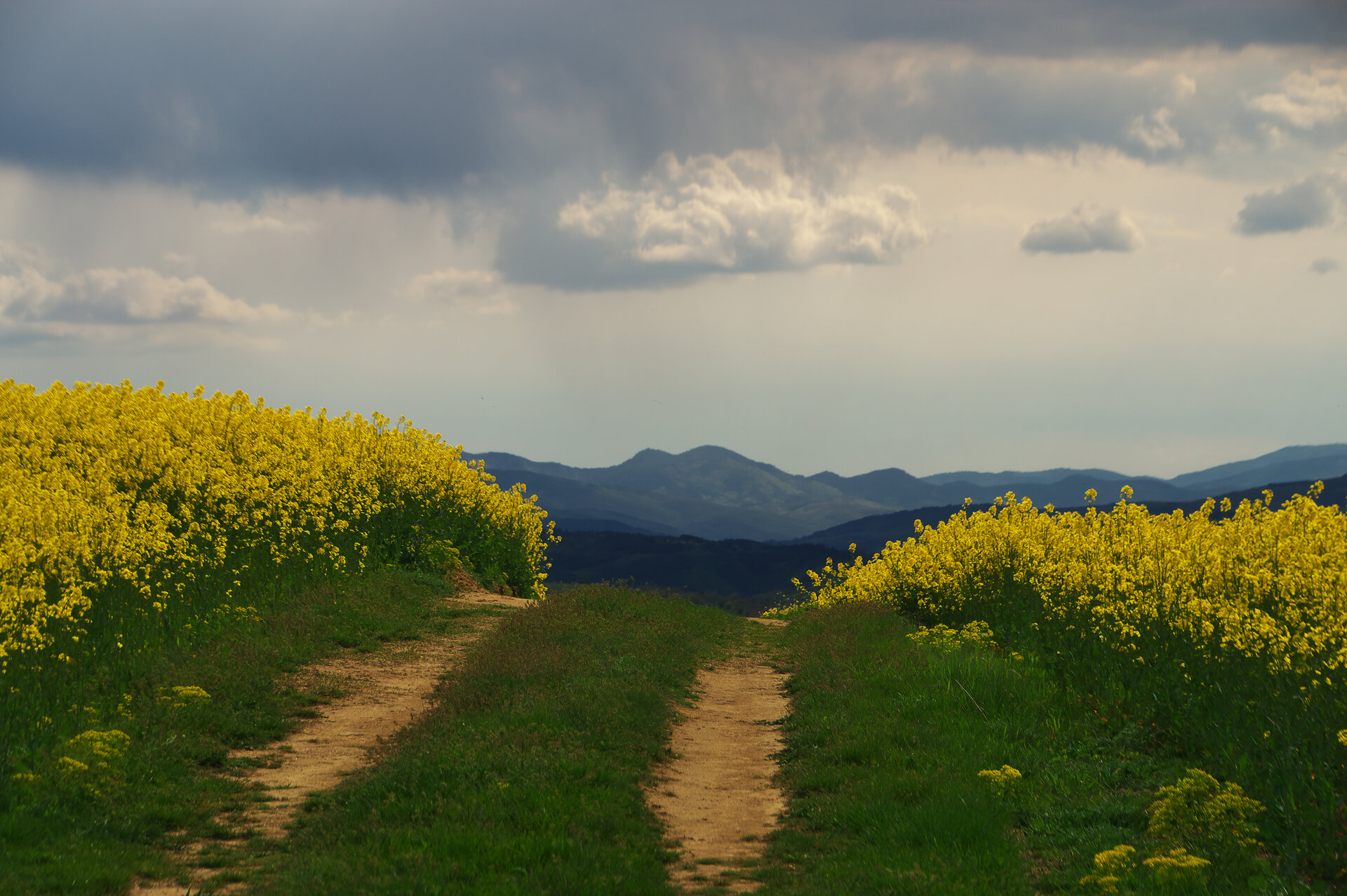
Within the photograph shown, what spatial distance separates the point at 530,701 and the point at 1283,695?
7.78 m

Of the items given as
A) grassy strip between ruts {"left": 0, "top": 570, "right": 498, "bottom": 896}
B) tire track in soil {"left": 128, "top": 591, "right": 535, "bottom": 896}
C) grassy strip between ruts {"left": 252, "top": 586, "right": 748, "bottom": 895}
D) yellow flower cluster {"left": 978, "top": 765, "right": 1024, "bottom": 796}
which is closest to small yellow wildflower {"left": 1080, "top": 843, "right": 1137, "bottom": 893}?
yellow flower cluster {"left": 978, "top": 765, "right": 1024, "bottom": 796}

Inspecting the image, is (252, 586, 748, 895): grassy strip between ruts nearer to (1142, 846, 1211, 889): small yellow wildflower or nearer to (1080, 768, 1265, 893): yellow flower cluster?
(1080, 768, 1265, 893): yellow flower cluster

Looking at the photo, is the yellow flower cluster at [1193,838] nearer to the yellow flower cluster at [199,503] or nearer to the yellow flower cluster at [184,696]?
the yellow flower cluster at [184,696]

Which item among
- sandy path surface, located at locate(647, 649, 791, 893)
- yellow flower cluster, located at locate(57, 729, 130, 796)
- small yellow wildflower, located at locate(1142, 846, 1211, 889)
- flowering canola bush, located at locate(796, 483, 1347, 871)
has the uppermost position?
flowering canola bush, located at locate(796, 483, 1347, 871)

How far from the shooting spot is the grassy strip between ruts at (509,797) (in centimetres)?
671

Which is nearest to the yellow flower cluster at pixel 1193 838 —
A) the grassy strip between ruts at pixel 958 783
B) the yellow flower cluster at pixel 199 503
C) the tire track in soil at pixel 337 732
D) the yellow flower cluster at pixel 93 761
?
the grassy strip between ruts at pixel 958 783

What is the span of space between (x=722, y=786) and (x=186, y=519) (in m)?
11.3

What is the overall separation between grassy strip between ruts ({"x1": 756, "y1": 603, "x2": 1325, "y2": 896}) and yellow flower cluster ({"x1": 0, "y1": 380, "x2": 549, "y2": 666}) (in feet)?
26.2

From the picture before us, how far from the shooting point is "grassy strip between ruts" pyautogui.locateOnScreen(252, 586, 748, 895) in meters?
6.71

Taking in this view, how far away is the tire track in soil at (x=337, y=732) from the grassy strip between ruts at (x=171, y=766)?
0.20 m

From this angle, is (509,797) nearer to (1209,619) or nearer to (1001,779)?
(1001,779)

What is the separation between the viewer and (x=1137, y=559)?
1400 centimetres

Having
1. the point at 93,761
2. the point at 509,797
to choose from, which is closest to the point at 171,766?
the point at 93,761

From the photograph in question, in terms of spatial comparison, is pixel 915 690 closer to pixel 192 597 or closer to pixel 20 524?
pixel 192 597
